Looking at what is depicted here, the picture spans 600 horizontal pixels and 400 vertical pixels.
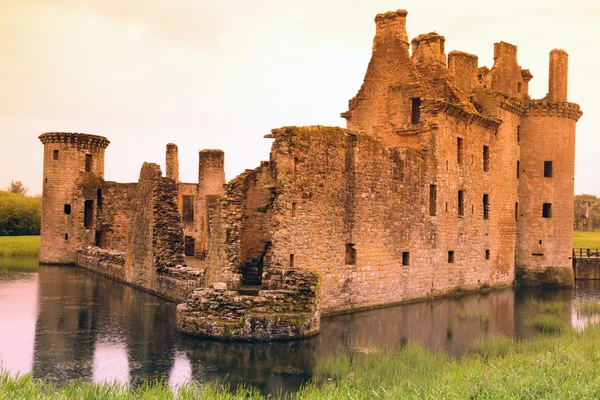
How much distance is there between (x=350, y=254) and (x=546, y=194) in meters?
13.4

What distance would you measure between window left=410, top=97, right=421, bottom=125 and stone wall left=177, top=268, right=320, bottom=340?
9.65 m

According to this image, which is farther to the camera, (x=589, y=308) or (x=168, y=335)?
(x=589, y=308)

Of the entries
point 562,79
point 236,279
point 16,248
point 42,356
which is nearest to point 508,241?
point 562,79

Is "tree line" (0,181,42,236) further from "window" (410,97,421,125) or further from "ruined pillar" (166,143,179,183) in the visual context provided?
"window" (410,97,421,125)

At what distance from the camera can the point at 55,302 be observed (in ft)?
63.8

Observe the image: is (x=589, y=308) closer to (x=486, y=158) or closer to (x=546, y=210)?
(x=486, y=158)

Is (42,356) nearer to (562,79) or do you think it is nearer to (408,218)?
(408,218)

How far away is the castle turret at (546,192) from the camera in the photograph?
92.9ft

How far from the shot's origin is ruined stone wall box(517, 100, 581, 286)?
28.3 meters

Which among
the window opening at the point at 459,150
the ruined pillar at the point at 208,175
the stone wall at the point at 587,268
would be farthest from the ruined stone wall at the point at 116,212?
the stone wall at the point at 587,268

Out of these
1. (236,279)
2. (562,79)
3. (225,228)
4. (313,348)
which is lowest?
(313,348)

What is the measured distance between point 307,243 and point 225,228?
7.15 feet

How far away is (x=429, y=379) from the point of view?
407 inches

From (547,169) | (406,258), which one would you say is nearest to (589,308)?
(406,258)
